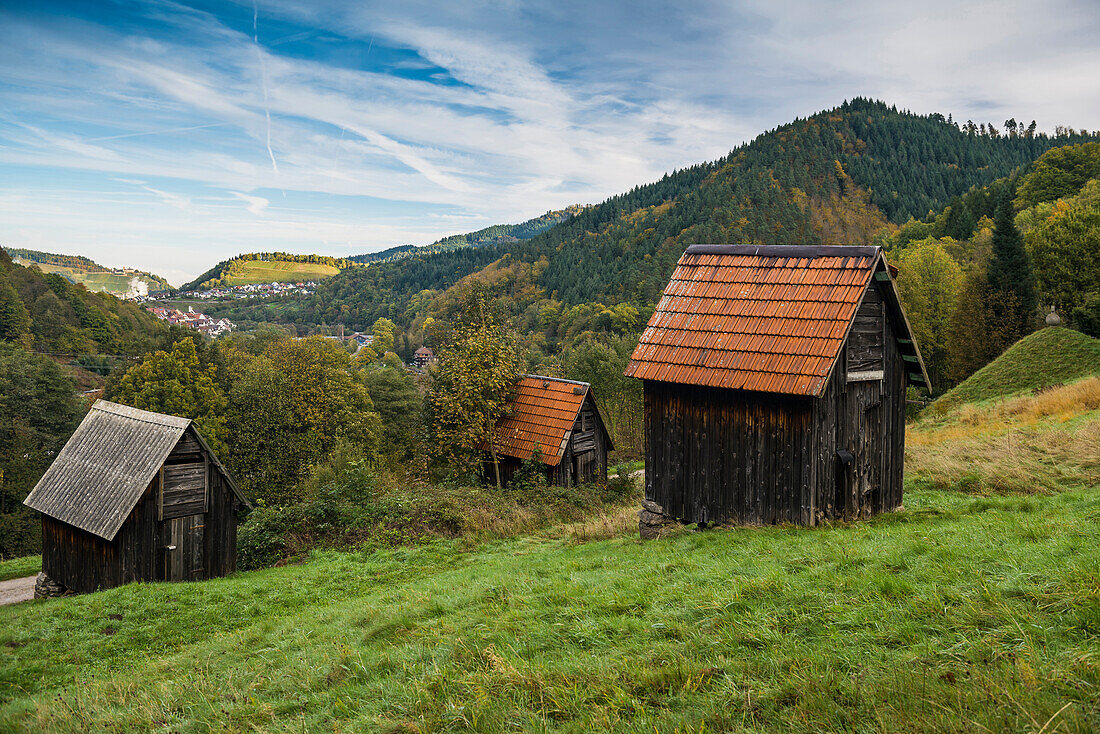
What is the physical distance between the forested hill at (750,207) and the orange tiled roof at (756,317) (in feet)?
234

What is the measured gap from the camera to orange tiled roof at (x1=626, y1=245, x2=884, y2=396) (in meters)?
10.5

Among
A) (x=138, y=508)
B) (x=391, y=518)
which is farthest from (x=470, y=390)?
(x=138, y=508)

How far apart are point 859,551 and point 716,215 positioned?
360 feet

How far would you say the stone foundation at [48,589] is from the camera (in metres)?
17.7

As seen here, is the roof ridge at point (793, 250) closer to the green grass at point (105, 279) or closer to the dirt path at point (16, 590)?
the dirt path at point (16, 590)

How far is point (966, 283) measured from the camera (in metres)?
45.5

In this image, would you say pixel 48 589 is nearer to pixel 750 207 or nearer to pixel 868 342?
pixel 868 342

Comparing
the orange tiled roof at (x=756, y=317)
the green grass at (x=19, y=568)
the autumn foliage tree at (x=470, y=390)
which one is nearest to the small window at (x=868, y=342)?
the orange tiled roof at (x=756, y=317)

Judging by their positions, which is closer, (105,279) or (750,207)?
(750,207)

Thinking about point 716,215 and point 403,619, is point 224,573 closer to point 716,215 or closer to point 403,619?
point 403,619

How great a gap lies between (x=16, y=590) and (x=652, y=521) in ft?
74.8

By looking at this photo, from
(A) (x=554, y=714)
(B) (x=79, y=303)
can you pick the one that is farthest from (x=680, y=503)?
(B) (x=79, y=303)

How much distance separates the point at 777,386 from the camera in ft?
34.1

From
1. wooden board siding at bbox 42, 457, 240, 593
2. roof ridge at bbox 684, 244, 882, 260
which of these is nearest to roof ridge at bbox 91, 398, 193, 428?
wooden board siding at bbox 42, 457, 240, 593
